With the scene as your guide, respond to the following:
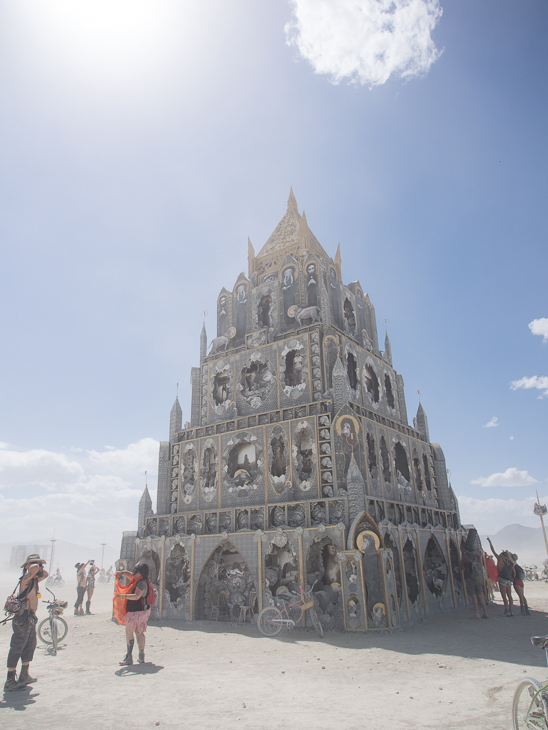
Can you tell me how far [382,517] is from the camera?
2147 centimetres

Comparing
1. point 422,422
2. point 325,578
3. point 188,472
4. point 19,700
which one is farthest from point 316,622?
point 422,422

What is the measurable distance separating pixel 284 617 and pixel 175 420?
14.2m

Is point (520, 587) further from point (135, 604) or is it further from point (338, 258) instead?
point (338, 258)

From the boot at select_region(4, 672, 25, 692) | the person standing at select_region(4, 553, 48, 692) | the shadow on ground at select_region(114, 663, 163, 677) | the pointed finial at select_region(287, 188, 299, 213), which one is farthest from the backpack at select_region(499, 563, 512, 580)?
the pointed finial at select_region(287, 188, 299, 213)

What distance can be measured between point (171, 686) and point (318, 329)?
59.4 feet

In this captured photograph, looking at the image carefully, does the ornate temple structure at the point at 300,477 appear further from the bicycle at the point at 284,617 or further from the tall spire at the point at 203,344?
the bicycle at the point at 284,617

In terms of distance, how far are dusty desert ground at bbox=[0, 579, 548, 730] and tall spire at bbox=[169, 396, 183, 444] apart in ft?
41.1

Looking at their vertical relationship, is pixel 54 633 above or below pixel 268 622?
above

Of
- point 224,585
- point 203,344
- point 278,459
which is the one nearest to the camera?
point 224,585

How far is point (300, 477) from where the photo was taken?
72.9 ft

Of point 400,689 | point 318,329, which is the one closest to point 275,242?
point 318,329

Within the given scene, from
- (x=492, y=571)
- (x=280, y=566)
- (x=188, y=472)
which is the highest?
(x=188, y=472)

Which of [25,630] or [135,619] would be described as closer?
[25,630]

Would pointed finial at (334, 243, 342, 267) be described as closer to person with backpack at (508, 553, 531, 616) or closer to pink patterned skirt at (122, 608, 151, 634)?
person with backpack at (508, 553, 531, 616)
